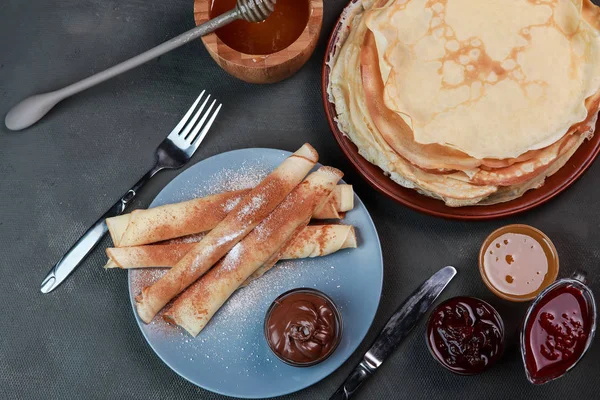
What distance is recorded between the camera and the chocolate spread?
1.64 m

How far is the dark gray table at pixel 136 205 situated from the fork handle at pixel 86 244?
0.03 meters

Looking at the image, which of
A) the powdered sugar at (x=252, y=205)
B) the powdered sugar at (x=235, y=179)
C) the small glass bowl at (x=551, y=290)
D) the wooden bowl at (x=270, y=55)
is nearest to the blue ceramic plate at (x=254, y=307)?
the powdered sugar at (x=235, y=179)

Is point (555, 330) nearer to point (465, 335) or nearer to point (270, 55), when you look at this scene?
point (465, 335)

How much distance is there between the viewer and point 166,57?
2014 millimetres

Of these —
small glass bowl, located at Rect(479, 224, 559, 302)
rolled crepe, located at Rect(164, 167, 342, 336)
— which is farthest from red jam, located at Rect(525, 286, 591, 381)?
rolled crepe, located at Rect(164, 167, 342, 336)

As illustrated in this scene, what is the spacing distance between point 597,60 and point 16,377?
6.06ft

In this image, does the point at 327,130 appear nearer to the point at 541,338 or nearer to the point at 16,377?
the point at 541,338

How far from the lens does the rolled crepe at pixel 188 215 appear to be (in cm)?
178

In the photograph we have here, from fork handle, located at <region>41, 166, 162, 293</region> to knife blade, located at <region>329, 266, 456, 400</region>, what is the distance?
0.83 metres

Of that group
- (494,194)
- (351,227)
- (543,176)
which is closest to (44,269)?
(351,227)

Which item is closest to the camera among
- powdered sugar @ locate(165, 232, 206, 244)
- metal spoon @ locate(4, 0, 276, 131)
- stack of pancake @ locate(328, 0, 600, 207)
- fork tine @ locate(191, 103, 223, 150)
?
stack of pancake @ locate(328, 0, 600, 207)

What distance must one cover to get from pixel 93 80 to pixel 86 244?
487 mm

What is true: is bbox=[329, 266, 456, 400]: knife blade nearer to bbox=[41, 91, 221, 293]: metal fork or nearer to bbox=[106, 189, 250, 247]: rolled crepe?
bbox=[106, 189, 250, 247]: rolled crepe

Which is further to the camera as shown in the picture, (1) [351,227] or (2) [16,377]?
(2) [16,377]
